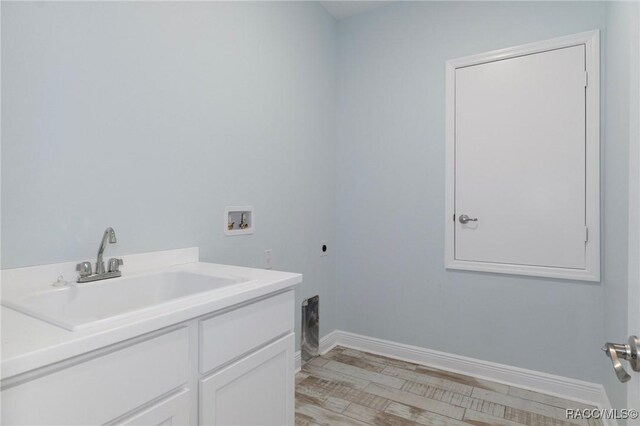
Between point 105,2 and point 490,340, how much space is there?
106 inches

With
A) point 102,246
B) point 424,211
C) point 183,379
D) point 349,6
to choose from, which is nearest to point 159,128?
point 102,246

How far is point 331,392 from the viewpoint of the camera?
209 centimetres

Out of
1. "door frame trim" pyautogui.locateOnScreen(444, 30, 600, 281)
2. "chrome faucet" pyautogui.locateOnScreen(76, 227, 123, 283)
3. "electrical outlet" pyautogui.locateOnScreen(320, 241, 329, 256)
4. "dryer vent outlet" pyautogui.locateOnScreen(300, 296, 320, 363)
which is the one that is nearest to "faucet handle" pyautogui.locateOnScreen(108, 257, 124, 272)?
"chrome faucet" pyautogui.locateOnScreen(76, 227, 123, 283)

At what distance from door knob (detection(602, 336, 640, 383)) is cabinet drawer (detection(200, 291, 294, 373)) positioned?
2.99ft

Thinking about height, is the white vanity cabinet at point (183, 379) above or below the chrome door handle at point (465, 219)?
below

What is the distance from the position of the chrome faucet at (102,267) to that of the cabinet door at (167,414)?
1.85ft

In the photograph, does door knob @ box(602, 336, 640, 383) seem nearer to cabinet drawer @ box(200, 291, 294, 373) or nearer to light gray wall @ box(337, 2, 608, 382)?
cabinet drawer @ box(200, 291, 294, 373)

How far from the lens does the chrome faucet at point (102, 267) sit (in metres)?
1.20

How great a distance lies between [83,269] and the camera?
1.21 m

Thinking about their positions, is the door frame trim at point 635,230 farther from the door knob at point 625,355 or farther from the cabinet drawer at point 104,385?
the cabinet drawer at point 104,385

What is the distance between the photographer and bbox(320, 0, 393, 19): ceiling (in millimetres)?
2605

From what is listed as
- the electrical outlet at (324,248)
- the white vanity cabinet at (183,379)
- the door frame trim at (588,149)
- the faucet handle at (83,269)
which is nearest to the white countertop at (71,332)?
the white vanity cabinet at (183,379)

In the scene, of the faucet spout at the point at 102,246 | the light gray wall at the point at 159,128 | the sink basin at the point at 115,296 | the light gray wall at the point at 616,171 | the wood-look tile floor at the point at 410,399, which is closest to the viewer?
the sink basin at the point at 115,296

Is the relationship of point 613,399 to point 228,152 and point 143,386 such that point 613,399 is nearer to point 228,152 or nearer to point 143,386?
point 143,386
